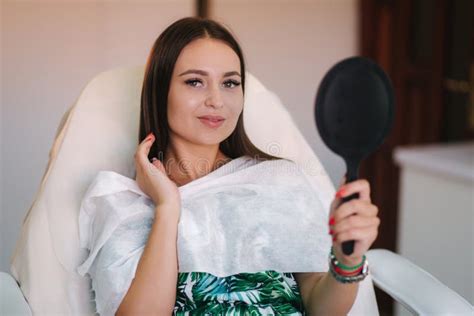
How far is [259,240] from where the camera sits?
2.85 ft

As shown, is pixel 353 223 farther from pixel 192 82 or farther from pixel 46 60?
pixel 46 60

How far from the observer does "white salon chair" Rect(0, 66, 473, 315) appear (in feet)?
3.03

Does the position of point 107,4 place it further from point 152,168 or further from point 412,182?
point 412,182

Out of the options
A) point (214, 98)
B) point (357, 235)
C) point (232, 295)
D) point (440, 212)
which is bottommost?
point (440, 212)

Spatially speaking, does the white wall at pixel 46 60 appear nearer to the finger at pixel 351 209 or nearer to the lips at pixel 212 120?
the lips at pixel 212 120

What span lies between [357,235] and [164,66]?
321 millimetres

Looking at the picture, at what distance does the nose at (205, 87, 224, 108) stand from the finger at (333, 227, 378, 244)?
0.76 feet

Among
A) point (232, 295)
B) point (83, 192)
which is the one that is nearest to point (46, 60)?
point (83, 192)

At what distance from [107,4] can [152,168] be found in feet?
1.99

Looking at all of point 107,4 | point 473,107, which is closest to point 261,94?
point 107,4

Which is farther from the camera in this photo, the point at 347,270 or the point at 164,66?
the point at 164,66

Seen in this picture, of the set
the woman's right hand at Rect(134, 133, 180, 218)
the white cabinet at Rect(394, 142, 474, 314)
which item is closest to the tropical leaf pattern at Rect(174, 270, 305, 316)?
the woman's right hand at Rect(134, 133, 180, 218)

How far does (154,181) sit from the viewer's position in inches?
31.7

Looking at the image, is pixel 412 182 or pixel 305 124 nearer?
pixel 305 124
